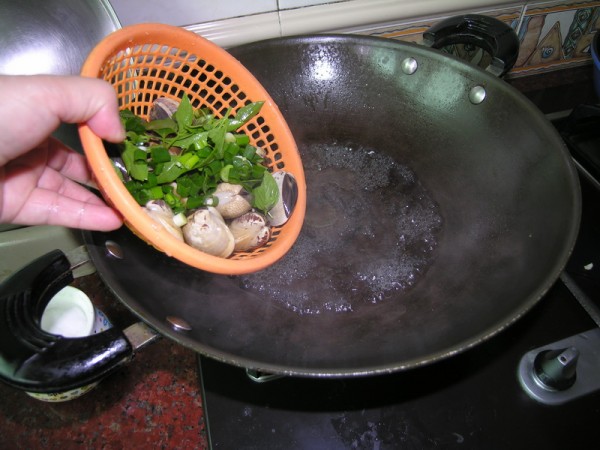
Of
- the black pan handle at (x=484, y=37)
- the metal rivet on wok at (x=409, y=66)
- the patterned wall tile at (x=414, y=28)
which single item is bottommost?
the patterned wall tile at (x=414, y=28)

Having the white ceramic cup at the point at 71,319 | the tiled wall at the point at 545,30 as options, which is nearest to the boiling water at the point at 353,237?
the white ceramic cup at the point at 71,319

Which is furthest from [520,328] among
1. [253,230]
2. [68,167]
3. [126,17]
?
[126,17]

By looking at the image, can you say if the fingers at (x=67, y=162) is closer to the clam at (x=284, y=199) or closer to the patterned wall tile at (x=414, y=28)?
the clam at (x=284, y=199)

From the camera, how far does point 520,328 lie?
606mm

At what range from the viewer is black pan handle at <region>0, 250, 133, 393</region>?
1.23ft

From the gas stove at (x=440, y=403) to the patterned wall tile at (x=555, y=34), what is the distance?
69cm

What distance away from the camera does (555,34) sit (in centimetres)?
101

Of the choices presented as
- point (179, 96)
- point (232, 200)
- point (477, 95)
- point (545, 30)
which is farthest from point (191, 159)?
point (545, 30)

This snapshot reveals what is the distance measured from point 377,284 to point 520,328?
200 millimetres

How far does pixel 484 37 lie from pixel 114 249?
0.61m

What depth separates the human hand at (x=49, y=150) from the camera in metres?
0.40

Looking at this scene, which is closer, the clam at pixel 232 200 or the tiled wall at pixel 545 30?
the clam at pixel 232 200

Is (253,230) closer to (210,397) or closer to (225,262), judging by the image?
(225,262)

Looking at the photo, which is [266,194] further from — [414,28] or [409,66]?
[414,28]
